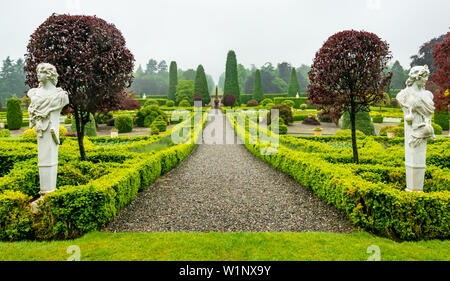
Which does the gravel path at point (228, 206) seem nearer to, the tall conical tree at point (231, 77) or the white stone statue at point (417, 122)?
the white stone statue at point (417, 122)

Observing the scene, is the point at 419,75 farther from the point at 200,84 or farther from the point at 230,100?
the point at 200,84

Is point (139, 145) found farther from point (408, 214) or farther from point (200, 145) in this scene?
point (408, 214)

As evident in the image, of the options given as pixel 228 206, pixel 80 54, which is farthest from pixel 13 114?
pixel 228 206

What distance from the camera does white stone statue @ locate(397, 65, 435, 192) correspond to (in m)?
4.51

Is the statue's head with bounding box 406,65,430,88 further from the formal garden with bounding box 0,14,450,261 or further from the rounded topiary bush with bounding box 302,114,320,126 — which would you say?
the rounded topiary bush with bounding box 302,114,320,126

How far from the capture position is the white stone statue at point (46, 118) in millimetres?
4484

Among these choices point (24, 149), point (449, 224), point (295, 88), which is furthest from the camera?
point (295, 88)

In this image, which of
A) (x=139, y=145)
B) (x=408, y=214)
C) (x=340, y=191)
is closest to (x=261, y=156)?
(x=139, y=145)

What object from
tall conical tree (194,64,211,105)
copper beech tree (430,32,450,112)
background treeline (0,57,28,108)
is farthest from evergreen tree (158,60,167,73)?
copper beech tree (430,32,450,112)

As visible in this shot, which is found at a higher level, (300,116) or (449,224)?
(300,116)

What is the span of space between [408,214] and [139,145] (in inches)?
302

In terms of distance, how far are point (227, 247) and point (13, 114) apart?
85.4 ft
